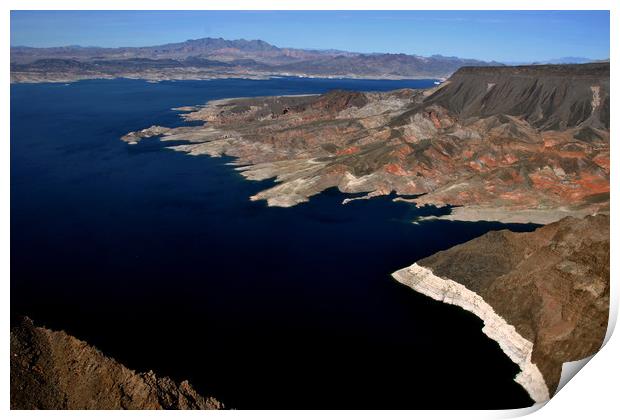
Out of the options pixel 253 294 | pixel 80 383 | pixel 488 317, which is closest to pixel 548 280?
pixel 488 317

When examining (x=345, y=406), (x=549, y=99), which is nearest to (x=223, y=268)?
(x=345, y=406)

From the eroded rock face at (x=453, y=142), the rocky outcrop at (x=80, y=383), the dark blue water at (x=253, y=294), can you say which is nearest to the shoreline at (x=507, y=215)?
the eroded rock face at (x=453, y=142)

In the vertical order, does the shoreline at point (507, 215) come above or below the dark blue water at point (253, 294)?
above

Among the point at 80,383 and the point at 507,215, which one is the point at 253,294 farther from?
the point at 507,215

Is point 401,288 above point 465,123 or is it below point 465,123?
below

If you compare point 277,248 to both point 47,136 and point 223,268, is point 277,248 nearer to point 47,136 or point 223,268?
point 223,268

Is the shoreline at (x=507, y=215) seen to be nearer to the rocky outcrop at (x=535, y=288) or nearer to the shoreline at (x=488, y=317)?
the rocky outcrop at (x=535, y=288)

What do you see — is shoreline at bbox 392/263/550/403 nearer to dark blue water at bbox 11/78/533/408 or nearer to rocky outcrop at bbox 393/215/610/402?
rocky outcrop at bbox 393/215/610/402
